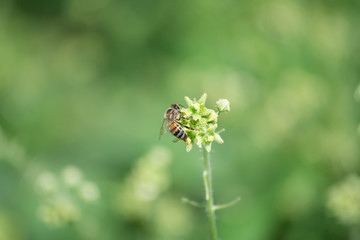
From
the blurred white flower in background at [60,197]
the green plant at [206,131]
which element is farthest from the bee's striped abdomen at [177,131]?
the blurred white flower in background at [60,197]

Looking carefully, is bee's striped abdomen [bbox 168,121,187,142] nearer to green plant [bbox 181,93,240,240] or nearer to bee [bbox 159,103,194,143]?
bee [bbox 159,103,194,143]

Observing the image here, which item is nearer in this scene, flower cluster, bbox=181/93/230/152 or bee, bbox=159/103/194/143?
flower cluster, bbox=181/93/230/152

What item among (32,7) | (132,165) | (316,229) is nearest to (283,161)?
(316,229)

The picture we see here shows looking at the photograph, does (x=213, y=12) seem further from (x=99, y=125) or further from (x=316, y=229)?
(x=316, y=229)

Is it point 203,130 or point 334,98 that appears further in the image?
point 334,98

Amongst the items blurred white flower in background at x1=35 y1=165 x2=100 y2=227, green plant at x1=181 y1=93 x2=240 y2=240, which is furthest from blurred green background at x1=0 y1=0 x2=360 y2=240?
green plant at x1=181 y1=93 x2=240 y2=240

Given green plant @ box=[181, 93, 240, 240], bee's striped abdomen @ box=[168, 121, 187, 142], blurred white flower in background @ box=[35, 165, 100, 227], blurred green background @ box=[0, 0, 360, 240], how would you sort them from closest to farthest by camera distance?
green plant @ box=[181, 93, 240, 240] → bee's striped abdomen @ box=[168, 121, 187, 142] → blurred white flower in background @ box=[35, 165, 100, 227] → blurred green background @ box=[0, 0, 360, 240]

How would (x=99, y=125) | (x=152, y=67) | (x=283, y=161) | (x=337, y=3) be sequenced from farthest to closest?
(x=152, y=67) → (x=99, y=125) → (x=337, y=3) → (x=283, y=161)
